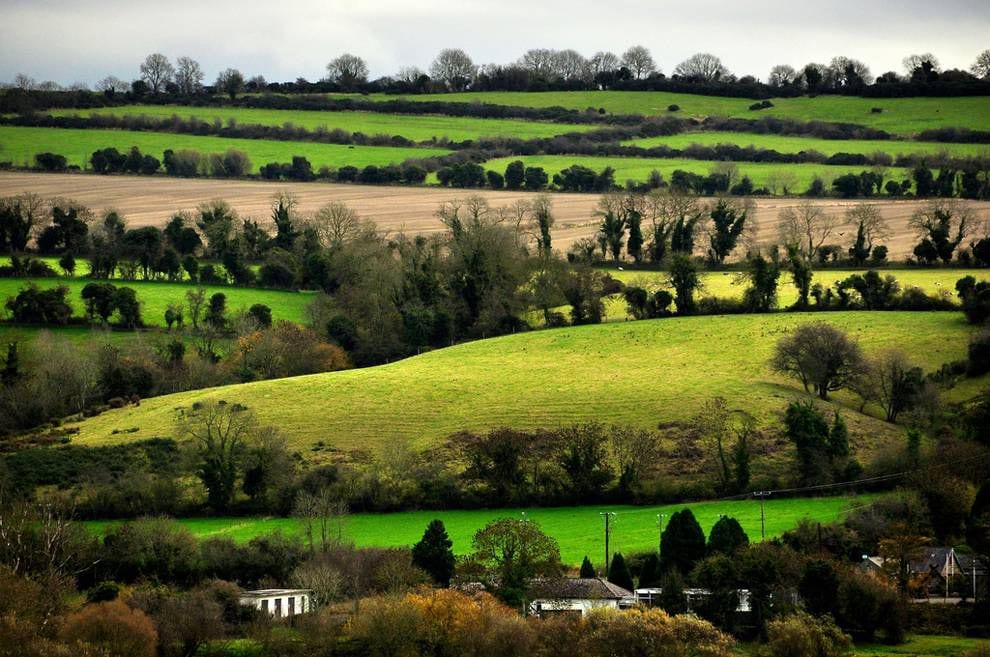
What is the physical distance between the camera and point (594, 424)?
91.8 m

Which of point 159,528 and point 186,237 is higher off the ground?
point 186,237

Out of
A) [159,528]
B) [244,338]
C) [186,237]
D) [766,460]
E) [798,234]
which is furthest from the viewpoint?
[186,237]

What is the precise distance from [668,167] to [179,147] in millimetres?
57740

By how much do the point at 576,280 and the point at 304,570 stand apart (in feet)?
171

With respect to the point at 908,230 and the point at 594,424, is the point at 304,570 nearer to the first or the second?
the point at 594,424

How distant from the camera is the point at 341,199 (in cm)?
15775

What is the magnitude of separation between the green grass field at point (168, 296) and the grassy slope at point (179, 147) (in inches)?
1875

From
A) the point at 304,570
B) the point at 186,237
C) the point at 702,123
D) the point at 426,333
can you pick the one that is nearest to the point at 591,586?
the point at 304,570

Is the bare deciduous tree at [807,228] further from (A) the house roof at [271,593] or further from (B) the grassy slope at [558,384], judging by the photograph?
(A) the house roof at [271,593]

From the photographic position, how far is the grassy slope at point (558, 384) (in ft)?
314

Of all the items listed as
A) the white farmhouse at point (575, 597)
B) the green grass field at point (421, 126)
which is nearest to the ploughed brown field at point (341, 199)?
the green grass field at point (421, 126)

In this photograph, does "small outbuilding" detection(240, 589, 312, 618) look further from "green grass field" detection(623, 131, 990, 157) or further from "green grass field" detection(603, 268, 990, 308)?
"green grass field" detection(623, 131, 990, 157)

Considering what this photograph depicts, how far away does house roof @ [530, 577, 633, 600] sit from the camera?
6694 centimetres

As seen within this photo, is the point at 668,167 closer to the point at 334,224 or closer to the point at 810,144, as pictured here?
the point at 810,144
